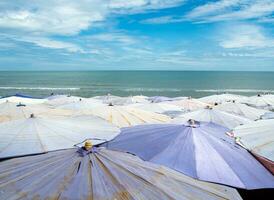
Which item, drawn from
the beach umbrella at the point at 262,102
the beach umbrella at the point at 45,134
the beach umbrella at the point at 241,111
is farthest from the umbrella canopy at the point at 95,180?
the beach umbrella at the point at 262,102

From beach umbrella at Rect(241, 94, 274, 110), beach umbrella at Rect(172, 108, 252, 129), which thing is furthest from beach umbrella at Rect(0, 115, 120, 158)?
beach umbrella at Rect(241, 94, 274, 110)

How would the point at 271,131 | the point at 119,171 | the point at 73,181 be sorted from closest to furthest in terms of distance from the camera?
the point at 73,181, the point at 119,171, the point at 271,131

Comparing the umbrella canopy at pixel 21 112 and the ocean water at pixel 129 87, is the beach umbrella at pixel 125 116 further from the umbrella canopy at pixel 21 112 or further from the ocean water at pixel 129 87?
the ocean water at pixel 129 87

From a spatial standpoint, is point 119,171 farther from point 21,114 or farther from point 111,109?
point 21,114

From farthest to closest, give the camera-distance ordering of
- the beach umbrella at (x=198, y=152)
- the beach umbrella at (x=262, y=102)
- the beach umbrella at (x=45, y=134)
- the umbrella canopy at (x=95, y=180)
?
1. the beach umbrella at (x=262, y=102)
2. the beach umbrella at (x=45, y=134)
3. the beach umbrella at (x=198, y=152)
4. the umbrella canopy at (x=95, y=180)

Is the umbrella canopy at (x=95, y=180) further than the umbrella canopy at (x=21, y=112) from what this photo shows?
No

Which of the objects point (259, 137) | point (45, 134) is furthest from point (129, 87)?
point (259, 137)

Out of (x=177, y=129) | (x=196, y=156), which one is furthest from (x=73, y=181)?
(x=177, y=129)
